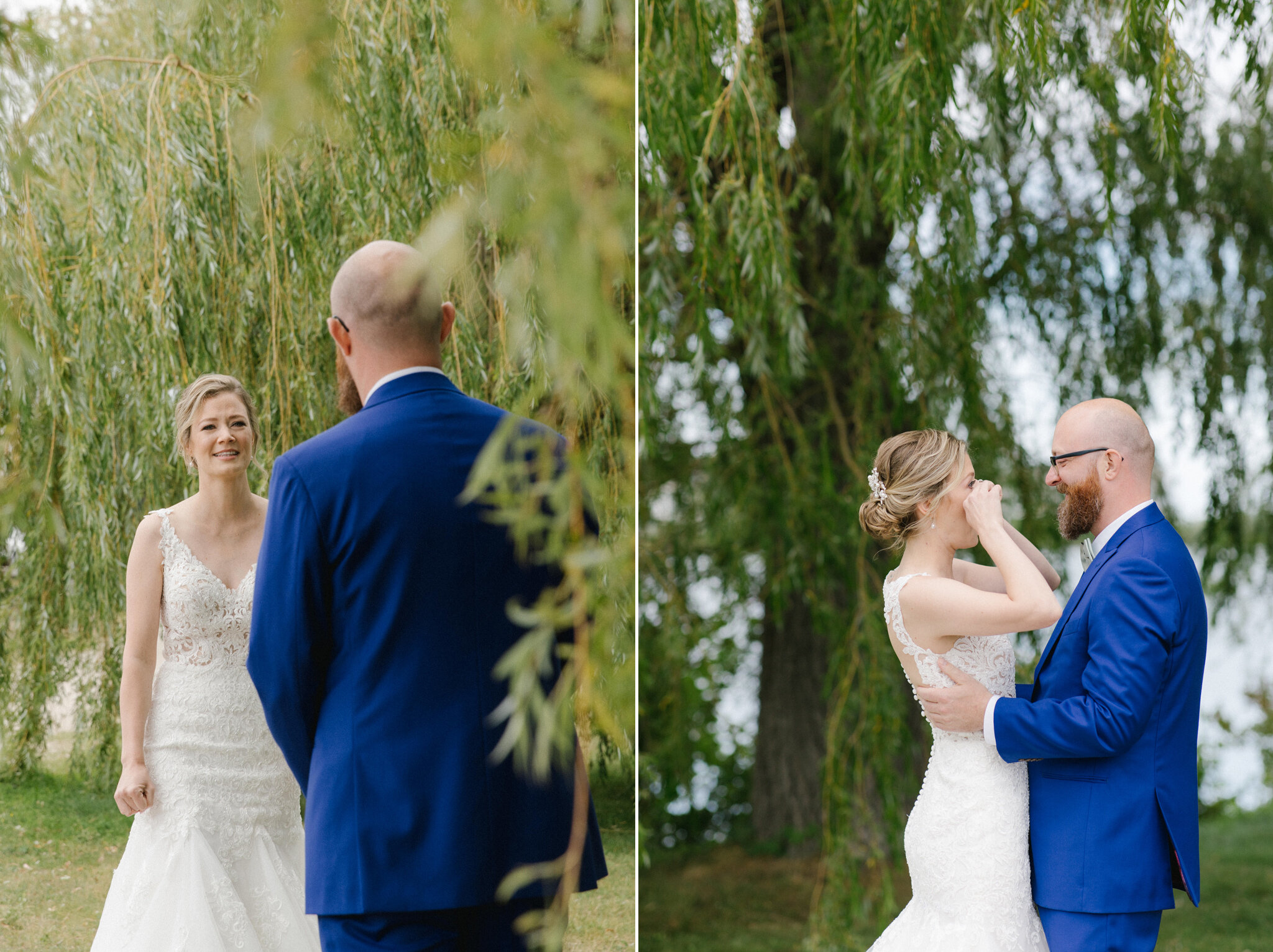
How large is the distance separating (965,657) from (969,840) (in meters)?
0.29

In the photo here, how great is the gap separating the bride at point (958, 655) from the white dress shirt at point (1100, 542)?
83mm

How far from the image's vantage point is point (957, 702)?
182 centimetres

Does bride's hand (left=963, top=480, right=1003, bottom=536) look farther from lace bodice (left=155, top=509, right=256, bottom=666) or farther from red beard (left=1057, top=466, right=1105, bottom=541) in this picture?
lace bodice (left=155, top=509, right=256, bottom=666)

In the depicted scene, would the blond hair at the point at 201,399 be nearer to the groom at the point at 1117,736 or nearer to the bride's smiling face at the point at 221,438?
the bride's smiling face at the point at 221,438

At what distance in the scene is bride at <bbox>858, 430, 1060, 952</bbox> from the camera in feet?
5.86

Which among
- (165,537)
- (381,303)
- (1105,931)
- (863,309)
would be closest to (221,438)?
(165,537)

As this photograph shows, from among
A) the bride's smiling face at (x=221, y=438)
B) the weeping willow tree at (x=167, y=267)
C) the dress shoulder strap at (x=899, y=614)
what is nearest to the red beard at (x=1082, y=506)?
the dress shoulder strap at (x=899, y=614)

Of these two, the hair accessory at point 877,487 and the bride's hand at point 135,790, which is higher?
the hair accessory at point 877,487

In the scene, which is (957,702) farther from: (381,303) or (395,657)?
(381,303)

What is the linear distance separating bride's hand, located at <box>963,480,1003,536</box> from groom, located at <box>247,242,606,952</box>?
741 millimetres

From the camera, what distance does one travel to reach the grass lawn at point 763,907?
13.4ft

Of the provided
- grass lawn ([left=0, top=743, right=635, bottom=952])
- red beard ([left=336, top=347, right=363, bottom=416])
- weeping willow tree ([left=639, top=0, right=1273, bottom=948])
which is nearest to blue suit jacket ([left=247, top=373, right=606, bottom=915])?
red beard ([left=336, top=347, right=363, bottom=416])

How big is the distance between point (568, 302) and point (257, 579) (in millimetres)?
847

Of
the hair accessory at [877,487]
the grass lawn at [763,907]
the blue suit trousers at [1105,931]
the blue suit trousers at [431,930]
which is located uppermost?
the hair accessory at [877,487]
